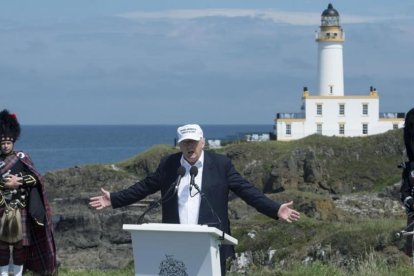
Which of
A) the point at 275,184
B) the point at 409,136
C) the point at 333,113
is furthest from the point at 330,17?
the point at 409,136

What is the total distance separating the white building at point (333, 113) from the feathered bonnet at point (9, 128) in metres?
66.8

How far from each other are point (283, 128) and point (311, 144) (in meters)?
9.58

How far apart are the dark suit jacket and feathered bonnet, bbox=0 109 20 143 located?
7.33 ft

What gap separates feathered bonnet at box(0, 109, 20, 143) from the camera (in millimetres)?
11453

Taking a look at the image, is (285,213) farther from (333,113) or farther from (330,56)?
(330,56)

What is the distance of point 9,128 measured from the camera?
1148 centimetres

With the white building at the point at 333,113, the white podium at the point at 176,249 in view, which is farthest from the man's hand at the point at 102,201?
the white building at the point at 333,113

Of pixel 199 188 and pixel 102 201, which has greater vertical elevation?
pixel 199 188

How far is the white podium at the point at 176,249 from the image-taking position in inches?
320

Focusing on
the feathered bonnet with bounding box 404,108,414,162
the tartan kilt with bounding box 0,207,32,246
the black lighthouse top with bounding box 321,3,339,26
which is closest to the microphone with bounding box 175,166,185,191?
the tartan kilt with bounding box 0,207,32,246

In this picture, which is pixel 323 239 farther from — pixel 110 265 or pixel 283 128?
pixel 283 128

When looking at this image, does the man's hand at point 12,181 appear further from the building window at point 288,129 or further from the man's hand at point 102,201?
the building window at point 288,129

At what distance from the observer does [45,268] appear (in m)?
12.0

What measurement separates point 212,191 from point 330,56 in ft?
238
